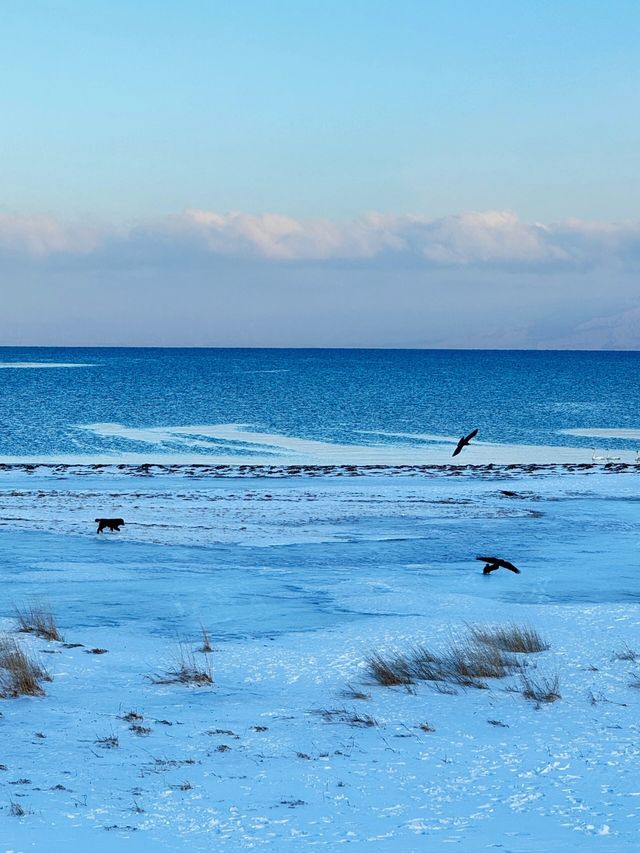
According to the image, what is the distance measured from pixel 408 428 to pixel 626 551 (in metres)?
46.7

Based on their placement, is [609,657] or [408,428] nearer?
[609,657]

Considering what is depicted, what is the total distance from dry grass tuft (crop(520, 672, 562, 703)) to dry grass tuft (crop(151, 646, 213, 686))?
3167mm

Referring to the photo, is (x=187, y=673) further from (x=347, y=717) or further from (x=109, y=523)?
(x=109, y=523)

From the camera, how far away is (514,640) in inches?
444

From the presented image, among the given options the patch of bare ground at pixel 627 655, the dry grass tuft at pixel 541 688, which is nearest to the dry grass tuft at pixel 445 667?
the dry grass tuft at pixel 541 688

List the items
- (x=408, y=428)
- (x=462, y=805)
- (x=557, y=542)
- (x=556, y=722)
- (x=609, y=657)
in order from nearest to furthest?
(x=462, y=805) → (x=556, y=722) → (x=609, y=657) → (x=557, y=542) → (x=408, y=428)

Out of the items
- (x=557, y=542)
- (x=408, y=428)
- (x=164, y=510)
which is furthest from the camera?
A: (x=408, y=428)

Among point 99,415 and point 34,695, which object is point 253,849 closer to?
point 34,695

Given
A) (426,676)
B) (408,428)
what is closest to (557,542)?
(426,676)

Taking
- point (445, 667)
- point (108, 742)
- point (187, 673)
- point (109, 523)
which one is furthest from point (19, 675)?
point (109, 523)

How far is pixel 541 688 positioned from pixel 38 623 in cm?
609

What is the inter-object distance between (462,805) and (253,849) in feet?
5.20

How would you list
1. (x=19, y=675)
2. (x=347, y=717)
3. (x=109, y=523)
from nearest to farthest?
(x=347, y=717) < (x=19, y=675) < (x=109, y=523)

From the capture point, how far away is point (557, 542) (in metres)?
20.5
